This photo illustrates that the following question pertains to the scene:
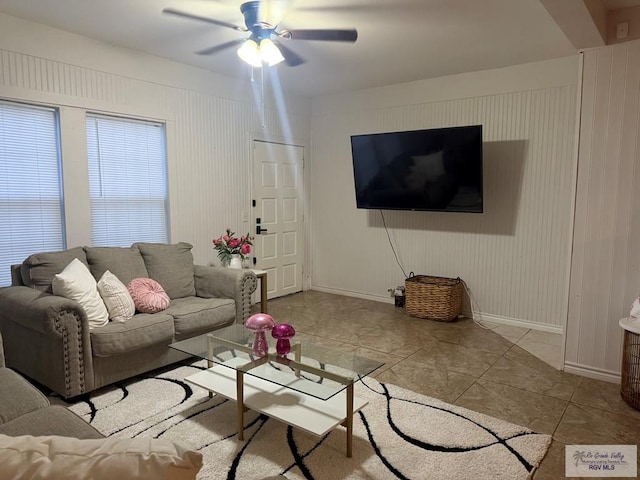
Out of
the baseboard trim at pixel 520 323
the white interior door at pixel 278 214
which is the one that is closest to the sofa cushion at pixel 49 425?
the white interior door at pixel 278 214

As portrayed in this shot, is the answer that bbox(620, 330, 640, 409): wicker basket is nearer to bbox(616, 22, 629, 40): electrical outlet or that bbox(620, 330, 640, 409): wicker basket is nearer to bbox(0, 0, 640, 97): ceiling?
bbox(616, 22, 629, 40): electrical outlet

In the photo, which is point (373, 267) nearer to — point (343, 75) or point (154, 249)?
point (343, 75)

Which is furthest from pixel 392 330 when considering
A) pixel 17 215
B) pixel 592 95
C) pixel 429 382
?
pixel 17 215

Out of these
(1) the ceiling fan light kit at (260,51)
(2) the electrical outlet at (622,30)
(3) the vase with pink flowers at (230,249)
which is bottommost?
(3) the vase with pink flowers at (230,249)

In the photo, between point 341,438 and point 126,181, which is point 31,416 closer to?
point 341,438

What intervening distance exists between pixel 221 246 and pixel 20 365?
1.96 m

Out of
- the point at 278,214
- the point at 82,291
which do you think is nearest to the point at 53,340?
the point at 82,291

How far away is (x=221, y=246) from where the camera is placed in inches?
175

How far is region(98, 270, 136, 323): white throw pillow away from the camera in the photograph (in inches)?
119

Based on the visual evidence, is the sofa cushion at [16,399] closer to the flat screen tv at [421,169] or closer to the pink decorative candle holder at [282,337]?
the pink decorative candle holder at [282,337]

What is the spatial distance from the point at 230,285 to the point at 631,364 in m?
2.95

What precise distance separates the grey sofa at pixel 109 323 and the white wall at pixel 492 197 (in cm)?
208

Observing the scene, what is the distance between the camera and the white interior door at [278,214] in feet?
17.3

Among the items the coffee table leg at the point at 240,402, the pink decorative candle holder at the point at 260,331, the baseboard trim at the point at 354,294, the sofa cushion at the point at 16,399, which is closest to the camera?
the sofa cushion at the point at 16,399
